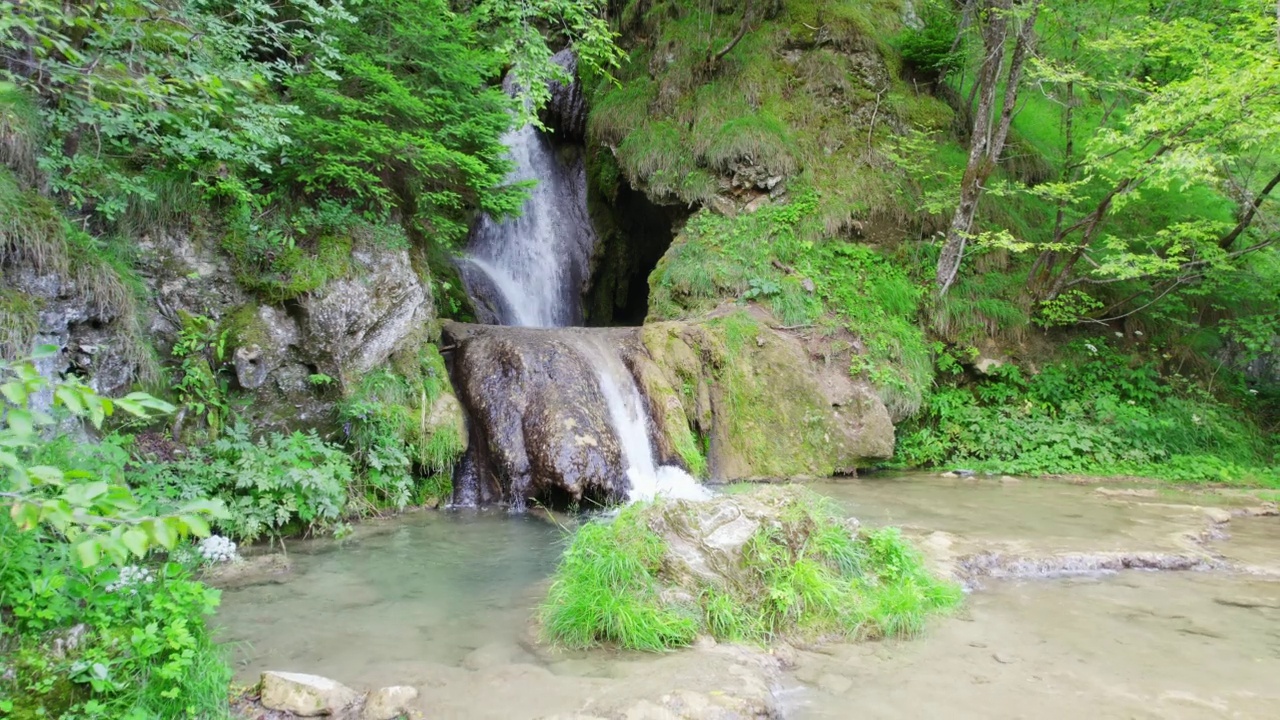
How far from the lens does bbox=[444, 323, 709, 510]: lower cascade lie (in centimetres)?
722

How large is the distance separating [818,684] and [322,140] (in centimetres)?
634

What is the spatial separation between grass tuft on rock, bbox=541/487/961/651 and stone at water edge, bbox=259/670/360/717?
3.92ft

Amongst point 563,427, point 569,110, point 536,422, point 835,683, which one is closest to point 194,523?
point 835,683

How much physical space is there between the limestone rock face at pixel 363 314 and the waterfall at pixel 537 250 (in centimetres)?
375

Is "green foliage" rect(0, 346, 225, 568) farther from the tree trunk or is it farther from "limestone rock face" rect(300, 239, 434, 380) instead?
the tree trunk

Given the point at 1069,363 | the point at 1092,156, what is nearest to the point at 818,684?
the point at 1092,156

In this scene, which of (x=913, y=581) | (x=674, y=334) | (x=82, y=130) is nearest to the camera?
(x=913, y=581)

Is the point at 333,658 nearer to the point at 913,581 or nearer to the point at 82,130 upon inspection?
the point at 913,581

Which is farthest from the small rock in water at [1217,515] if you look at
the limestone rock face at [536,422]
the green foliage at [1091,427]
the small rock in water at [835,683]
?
the limestone rock face at [536,422]

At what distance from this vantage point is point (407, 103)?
6.43 meters

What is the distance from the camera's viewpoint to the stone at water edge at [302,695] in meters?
2.98

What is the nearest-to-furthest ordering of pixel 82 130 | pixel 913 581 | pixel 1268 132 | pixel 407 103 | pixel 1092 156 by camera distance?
pixel 913 581 → pixel 82 130 → pixel 407 103 → pixel 1268 132 → pixel 1092 156

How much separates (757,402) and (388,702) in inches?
262

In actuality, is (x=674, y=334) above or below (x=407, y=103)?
below
